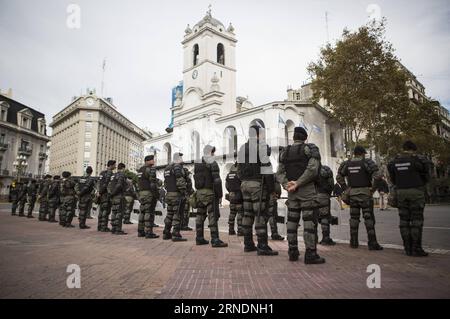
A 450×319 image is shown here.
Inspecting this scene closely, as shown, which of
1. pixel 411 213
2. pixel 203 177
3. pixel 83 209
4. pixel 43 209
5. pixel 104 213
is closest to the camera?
pixel 411 213

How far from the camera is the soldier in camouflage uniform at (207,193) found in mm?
6477

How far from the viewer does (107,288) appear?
324cm

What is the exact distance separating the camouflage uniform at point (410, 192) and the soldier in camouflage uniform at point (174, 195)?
4664 millimetres

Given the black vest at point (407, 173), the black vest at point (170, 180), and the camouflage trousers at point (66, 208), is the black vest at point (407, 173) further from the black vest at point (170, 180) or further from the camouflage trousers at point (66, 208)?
the camouflage trousers at point (66, 208)

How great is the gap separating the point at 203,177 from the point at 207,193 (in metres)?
0.38

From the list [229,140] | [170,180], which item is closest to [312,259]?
[170,180]

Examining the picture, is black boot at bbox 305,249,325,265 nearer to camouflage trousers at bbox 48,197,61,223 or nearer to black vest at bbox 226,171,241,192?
black vest at bbox 226,171,241,192

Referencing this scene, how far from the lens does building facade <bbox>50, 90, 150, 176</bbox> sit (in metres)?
65.8

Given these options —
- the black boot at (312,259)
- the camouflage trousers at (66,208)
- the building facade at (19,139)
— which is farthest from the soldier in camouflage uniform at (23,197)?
the building facade at (19,139)

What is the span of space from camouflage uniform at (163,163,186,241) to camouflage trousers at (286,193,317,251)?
3161mm

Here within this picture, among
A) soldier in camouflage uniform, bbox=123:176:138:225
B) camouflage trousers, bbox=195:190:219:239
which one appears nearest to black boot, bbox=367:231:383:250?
camouflage trousers, bbox=195:190:219:239

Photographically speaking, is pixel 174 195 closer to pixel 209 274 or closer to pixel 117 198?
pixel 117 198

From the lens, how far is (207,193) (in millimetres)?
6543
